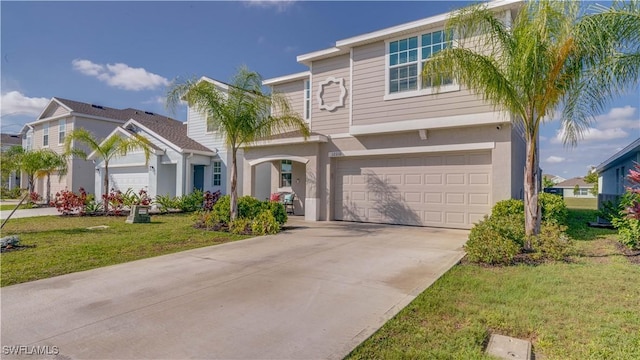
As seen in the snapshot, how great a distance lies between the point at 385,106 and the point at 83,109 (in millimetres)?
23896

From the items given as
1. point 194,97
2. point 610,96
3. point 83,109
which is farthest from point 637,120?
point 83,109

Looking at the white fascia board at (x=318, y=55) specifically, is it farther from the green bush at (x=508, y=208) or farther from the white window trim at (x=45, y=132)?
the white window trim at (x=45, y=132)

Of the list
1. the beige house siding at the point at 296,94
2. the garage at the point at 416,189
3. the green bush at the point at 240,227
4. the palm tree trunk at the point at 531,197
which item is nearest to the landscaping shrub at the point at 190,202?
the beige house siding at the point at 296,94

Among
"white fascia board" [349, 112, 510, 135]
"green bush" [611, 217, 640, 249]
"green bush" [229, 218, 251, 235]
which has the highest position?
"white fascia board" [349, 112, 510, 135]

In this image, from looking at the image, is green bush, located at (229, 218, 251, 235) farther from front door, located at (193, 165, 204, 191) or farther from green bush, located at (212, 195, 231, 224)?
front door, located at (193, 165, 204, 191)

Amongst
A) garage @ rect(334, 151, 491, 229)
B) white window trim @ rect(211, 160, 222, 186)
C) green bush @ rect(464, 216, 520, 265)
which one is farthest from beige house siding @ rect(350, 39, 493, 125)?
white window trim @ rect(211, 160, 222, 186)

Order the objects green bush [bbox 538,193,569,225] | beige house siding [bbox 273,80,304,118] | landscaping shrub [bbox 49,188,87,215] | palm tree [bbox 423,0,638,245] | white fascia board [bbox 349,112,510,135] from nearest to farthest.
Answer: palm tree [bbox 423,0,638,245]
green bush [bbox 538,193,569,225]
white fascia board [bbox 349,112,510,135]
landscaping shrub [bbox 49,188,87,215]
beige house siding [bbox 273,80,304,118]

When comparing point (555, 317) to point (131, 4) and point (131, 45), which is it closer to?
point (131, 4)

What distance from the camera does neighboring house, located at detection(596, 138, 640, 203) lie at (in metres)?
13.5

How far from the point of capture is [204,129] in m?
19.3

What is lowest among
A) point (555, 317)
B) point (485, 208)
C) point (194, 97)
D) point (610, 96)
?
point (555, 317)

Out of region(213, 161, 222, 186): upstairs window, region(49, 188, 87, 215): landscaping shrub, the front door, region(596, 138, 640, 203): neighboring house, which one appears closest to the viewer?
region(596, 138, 640, 203): neighboring house

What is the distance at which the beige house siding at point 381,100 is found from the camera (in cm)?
1060

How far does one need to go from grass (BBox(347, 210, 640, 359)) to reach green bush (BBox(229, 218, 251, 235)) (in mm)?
6283
